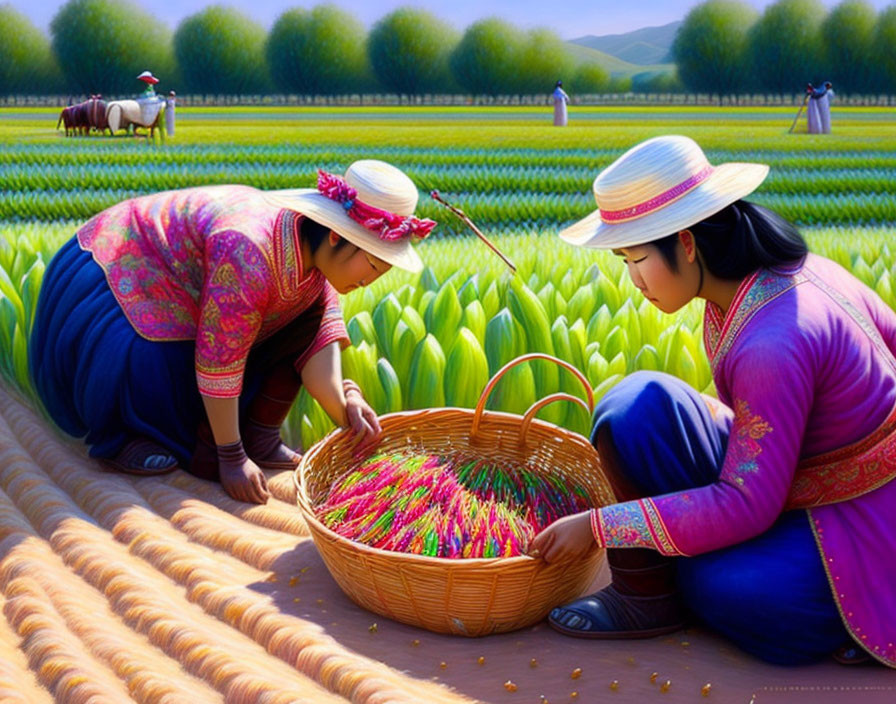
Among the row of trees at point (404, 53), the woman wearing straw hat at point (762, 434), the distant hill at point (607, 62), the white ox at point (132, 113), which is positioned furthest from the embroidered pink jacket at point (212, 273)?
the distant hill at point (607, 62)

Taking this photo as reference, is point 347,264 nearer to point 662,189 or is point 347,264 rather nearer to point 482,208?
point 662,189

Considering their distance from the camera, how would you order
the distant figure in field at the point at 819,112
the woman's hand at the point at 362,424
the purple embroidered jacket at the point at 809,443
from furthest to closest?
the distant figure in field at the point at 819,112, the woman's hand at the point at 362,424, the purple embroidered jacket at the point at 809,443

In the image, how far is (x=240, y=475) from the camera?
A: 265 centimetres

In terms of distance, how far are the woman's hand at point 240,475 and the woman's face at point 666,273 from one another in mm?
1220

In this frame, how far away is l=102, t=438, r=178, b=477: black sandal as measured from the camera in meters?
2.82

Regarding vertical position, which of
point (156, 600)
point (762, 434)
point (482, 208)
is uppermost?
point (762, 434)

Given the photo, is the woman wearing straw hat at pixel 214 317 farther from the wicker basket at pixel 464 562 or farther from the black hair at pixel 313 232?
the wicker basket at pixel 464 562

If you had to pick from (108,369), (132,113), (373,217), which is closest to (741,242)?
(373,217)

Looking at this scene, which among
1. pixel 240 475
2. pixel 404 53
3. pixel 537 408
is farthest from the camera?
→ pixel 404 53

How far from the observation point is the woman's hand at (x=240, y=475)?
2.64 metres

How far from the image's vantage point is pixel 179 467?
2889 mm

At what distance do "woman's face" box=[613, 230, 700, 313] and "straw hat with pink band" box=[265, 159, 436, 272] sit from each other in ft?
2.02

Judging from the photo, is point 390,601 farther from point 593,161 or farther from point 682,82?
point 682,82

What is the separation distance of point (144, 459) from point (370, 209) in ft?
3.29
